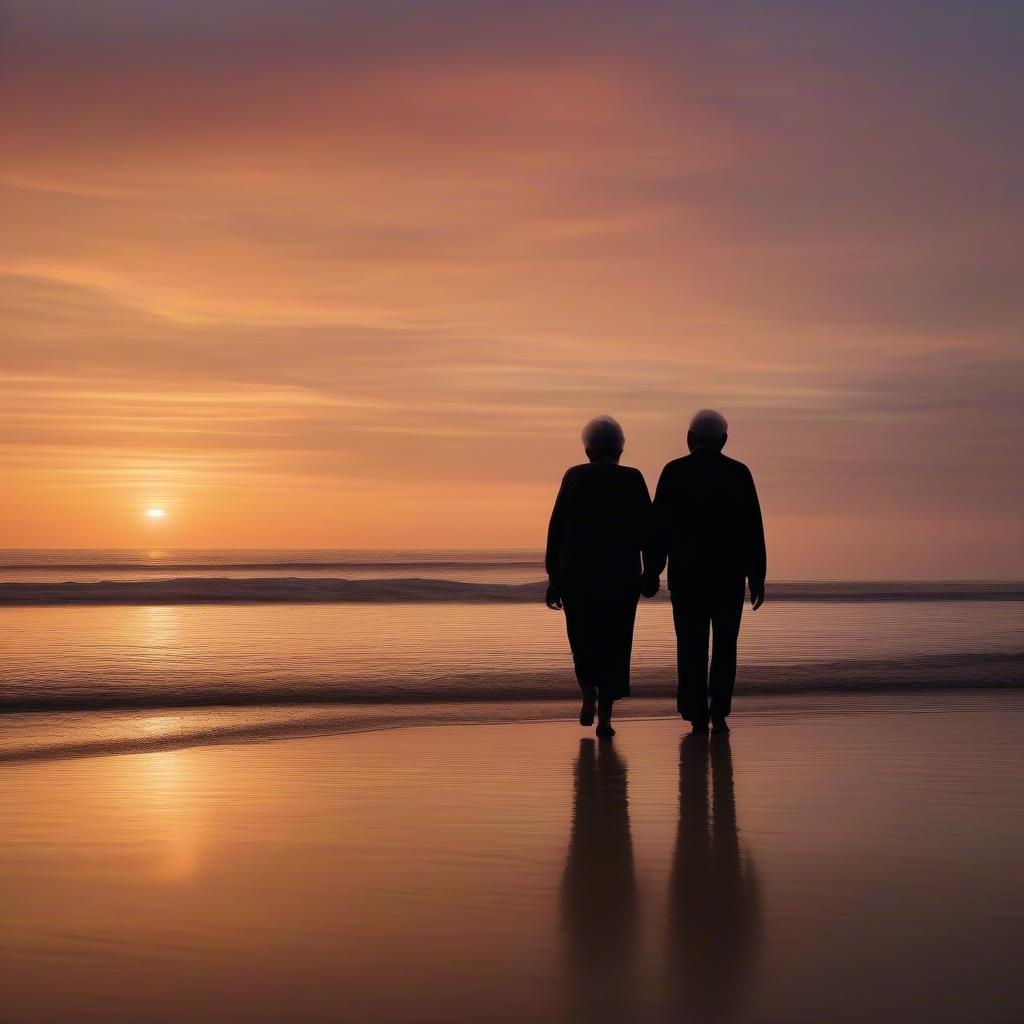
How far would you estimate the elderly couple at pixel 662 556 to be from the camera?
777 centimetres

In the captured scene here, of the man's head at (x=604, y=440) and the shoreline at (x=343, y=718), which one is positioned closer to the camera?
the shoreline at (x=343, y=718)

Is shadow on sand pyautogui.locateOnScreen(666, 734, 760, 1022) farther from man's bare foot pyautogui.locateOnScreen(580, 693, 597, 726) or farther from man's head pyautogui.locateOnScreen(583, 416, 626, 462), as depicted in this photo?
man's head pyautogui.locateOnScreen(583, 416, 626, 462)

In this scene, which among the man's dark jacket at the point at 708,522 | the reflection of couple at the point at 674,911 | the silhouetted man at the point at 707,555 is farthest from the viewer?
the man's dark jacket at the point at 708,522

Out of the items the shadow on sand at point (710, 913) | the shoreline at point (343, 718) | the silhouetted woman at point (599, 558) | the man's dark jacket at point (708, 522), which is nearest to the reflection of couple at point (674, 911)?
the shadow on sand at point (710, 913)

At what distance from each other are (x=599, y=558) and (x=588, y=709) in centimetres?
91

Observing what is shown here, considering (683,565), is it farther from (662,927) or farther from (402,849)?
(662,927)

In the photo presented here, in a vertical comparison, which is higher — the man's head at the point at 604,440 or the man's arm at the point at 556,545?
the man's head at the point at 604,440

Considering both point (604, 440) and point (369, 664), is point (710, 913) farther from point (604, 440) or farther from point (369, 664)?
point (369, 664)

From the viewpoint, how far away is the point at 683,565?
786 centimetres

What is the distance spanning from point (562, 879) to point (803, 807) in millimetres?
1537

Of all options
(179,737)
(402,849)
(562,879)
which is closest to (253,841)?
(402,849)

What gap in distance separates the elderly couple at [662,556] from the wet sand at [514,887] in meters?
1.16

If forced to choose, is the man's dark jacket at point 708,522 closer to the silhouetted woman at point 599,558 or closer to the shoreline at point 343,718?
the silhouetted woman at point 599,558

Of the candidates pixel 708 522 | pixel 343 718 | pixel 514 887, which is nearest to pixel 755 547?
pixel 708 522
